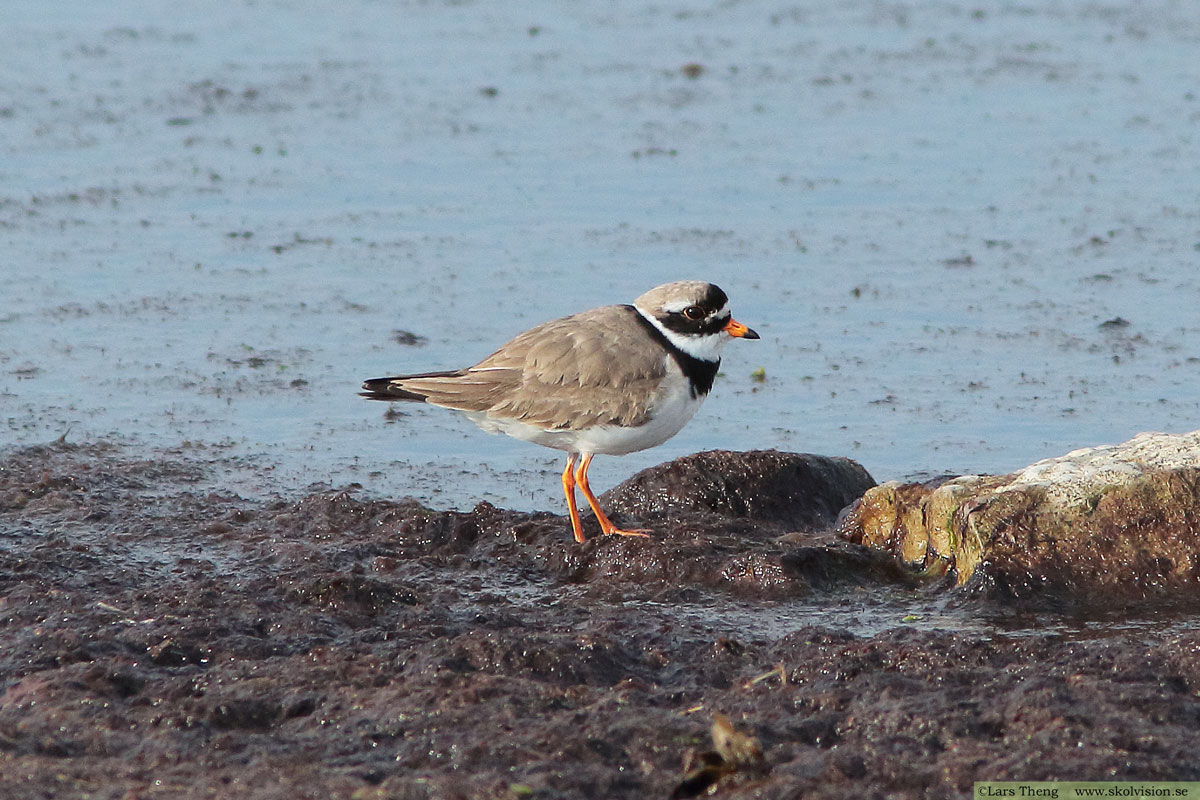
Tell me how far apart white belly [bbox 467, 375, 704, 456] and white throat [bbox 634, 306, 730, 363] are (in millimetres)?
189

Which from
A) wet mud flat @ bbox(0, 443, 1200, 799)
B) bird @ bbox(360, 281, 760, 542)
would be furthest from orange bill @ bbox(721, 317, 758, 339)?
wet mud flat @ bbox(0, 443, 1200, 799)

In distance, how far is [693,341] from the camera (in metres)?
7.28

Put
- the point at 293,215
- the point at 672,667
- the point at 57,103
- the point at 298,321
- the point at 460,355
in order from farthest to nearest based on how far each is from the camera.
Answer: the point at 57,103 < the point at 293,215 < the point at 298,321 < the point at 460,355 < the point at 672,667

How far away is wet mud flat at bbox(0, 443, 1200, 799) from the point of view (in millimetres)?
4305

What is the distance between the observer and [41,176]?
1276cm

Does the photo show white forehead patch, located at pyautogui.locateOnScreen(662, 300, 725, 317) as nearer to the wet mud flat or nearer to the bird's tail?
the wet mud flat

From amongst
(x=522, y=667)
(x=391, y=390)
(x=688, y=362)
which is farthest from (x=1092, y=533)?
(x=391, y=390)

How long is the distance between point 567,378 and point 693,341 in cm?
62

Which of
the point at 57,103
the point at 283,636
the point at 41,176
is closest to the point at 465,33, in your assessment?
the point at 57,103

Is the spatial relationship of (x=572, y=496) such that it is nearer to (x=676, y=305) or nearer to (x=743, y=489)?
(x=743, y=489)

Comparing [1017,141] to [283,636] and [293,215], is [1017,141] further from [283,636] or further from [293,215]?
[283,636]

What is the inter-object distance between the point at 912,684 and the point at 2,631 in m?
3.04

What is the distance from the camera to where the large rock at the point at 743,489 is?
7.55 metres

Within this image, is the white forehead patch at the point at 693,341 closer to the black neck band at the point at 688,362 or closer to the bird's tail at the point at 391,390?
the black neck band at the point at 688,362
